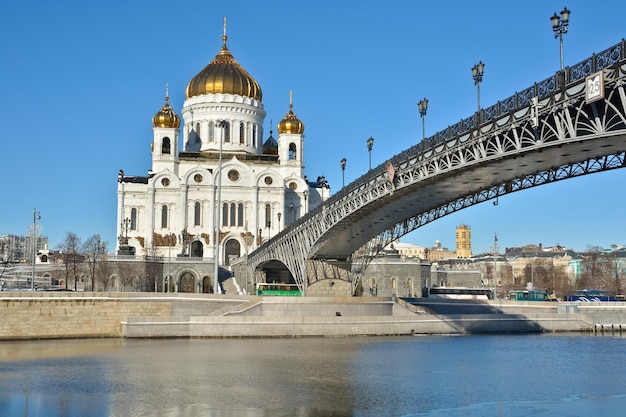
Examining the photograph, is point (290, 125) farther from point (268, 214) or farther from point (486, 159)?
point (486, 159)

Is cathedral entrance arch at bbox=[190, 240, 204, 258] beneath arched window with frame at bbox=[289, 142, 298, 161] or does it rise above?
beneath

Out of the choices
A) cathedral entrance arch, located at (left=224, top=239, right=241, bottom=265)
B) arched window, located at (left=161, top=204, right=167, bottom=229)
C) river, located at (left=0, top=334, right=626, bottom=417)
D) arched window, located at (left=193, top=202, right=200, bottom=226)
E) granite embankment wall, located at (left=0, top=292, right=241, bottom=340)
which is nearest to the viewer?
river, located at (left=0, top=334, right=626, bottom=417)

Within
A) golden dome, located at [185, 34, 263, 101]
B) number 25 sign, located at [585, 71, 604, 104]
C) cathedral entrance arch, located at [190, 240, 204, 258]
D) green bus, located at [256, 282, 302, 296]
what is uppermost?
golden dome, located at [185, 34, 263, 101]

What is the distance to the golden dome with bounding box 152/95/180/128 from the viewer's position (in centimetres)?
8112

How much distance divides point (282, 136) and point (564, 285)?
40298 millimetres

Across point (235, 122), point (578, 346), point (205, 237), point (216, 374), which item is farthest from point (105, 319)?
point (235, 122)

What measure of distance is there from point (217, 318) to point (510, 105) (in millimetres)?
19970

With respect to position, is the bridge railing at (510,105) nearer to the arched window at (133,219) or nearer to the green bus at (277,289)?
the green bus at (277,289)

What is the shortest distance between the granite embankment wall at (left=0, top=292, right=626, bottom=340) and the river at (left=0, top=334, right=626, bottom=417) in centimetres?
135

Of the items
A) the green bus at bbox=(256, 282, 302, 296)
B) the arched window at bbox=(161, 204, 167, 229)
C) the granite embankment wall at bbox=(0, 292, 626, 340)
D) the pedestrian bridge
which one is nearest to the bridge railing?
the pedestrian bridge

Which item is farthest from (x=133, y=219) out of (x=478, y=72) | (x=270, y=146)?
(x=478, y=72)

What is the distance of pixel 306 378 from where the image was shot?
2581 cm

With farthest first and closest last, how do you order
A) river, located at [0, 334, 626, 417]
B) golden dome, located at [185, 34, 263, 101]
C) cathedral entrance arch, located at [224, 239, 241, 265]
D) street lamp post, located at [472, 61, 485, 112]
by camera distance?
golden dome, located at [185, 34, 263, 101] < cathedral entrance arch, located at [224, 239, 241, 265] < street lamp post, located at [472, 61, 485, 112] < river, located at [0, 334, 626, 417]

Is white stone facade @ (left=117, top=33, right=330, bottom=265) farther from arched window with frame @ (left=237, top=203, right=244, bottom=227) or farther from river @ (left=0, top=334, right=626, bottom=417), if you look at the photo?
river @ (left=0, top=334, right=626, bottom=417)
